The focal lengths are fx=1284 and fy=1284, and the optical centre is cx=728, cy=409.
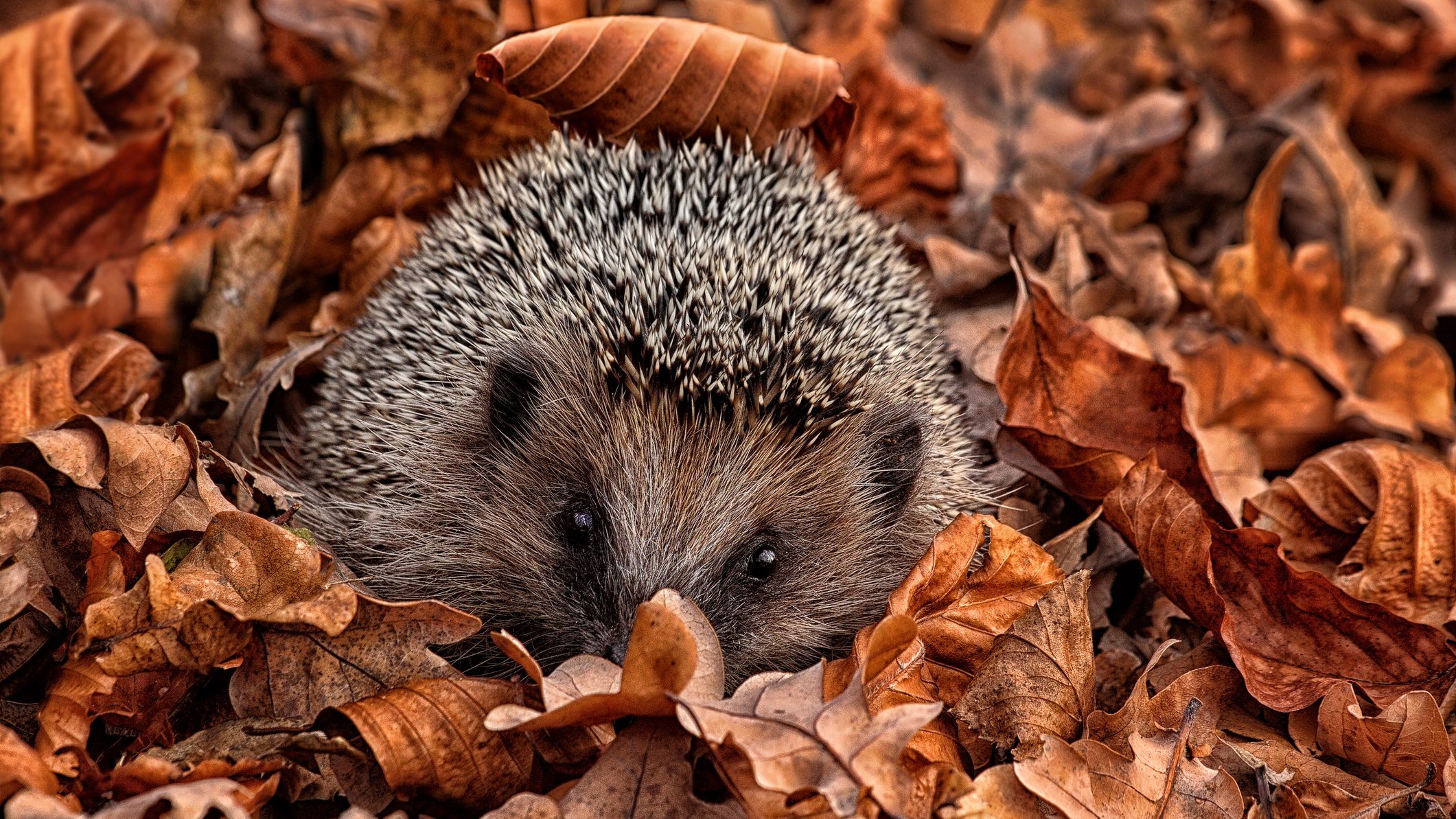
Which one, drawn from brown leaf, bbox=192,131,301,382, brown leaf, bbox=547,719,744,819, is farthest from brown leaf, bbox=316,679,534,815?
brown leaf, bbox=192,131,301,382

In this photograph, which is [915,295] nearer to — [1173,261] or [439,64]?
[1173,261]

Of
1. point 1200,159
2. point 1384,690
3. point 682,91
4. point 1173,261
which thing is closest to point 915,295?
point 682,91

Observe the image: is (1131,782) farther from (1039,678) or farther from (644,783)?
(644,783)

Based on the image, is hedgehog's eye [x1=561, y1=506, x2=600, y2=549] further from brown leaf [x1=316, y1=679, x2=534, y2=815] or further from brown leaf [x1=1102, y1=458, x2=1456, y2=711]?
brown leaf [x1=1102, y1=458, x2=1456, y2=711]

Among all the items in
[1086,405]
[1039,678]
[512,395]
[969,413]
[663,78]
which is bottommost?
[969,413]

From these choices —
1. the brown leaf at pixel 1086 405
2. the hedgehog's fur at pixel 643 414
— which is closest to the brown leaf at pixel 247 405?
the hedgehog's fur at pixel 643 414

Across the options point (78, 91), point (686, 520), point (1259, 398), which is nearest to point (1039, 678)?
point (686, 520)
